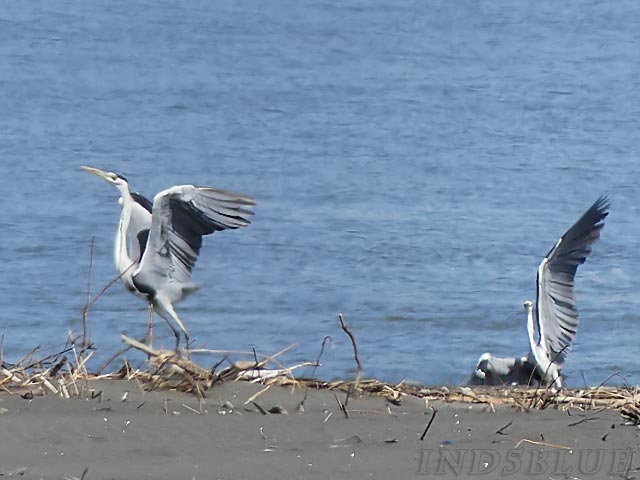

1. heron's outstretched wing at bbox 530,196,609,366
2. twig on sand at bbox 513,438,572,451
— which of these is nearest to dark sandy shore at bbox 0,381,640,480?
twig on sand at bbox 513,438,572,451

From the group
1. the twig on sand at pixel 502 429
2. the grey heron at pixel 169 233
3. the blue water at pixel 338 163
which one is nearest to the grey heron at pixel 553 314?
the blue water at pixel 338 163

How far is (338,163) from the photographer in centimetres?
1171

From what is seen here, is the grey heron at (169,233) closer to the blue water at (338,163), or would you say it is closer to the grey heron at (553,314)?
the blue water at (338,163)

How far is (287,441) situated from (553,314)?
151 inches

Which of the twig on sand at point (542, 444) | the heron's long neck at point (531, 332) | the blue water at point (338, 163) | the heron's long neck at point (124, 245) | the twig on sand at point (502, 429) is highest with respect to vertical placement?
the twig on sand at point (542, 444)

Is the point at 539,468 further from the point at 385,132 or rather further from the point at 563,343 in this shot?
the point at 385,132

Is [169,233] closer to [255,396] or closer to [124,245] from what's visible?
[124,245]

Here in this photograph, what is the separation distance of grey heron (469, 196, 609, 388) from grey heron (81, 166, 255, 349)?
1579 millimetres

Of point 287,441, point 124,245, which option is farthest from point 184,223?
point 287,441

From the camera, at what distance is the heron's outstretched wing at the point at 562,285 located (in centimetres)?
702

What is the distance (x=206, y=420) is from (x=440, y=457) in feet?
1.93

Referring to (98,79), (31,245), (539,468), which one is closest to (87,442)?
(539,468)

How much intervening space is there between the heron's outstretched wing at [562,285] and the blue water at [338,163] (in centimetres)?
55

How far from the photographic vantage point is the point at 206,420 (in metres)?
3.57
